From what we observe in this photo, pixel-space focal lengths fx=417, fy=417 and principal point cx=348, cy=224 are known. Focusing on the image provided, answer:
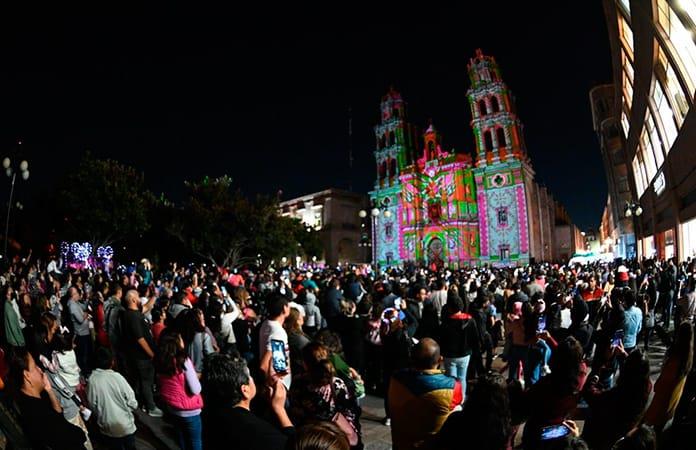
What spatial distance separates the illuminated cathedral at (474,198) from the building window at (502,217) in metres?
0.11

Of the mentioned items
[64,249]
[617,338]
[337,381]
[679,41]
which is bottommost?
[617,338]

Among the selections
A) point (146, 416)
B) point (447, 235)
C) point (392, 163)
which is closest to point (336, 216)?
point (392, 163)

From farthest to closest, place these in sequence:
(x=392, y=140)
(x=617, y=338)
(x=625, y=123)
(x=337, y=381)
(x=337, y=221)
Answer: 1. (x=337, y=221)
2. (x=392, y=140)
3. (x=625, y=123)
4. (x=617, y=338)
5. (x=337, y=381)

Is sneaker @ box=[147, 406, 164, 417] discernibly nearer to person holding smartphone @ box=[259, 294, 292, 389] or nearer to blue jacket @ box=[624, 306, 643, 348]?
person holding smartphone @ box=[259, 294, 292, 389]

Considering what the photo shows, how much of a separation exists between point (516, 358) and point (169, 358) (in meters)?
4.97

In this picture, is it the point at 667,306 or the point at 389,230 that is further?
the point at 389,230

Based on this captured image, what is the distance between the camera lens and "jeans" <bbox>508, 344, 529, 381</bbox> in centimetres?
629

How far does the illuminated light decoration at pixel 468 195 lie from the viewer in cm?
4719

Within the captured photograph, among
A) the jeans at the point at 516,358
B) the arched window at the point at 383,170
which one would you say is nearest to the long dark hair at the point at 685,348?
the jeans at the point at 516,358

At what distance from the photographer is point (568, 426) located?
2.75 m

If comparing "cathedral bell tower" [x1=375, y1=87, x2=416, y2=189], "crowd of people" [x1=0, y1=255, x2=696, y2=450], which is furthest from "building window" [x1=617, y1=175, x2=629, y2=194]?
"crowd of people" [x1=0, y1=255, x2=696, y2=450]

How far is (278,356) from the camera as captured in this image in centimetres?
450

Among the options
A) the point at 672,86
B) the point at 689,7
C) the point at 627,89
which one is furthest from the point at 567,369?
the point at 627,89

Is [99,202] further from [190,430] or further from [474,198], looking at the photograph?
[474,198]
